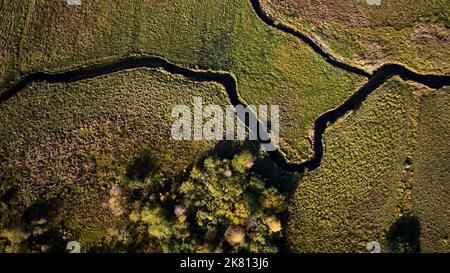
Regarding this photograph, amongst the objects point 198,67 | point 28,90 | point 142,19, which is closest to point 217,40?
point 198,67

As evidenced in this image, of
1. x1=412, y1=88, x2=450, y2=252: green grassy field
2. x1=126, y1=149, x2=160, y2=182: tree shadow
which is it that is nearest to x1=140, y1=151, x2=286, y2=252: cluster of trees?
x1=126, y1=149, x2=160, y2=182: tree shadow

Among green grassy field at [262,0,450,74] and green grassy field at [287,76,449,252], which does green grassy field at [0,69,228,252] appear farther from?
green grassy field at [262,0,450,74]

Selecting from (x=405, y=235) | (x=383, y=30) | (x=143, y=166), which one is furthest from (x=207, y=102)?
(x=405, y=235)

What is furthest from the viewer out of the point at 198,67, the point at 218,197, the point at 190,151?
the point at 198,67

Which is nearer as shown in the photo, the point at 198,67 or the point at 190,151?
the point at 190,151

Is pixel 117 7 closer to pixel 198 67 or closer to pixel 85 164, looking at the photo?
pixel 198 67

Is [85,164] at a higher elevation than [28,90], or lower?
lower

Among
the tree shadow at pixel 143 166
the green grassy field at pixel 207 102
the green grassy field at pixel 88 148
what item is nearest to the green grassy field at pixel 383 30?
the green grassy field at pixel 207 102
